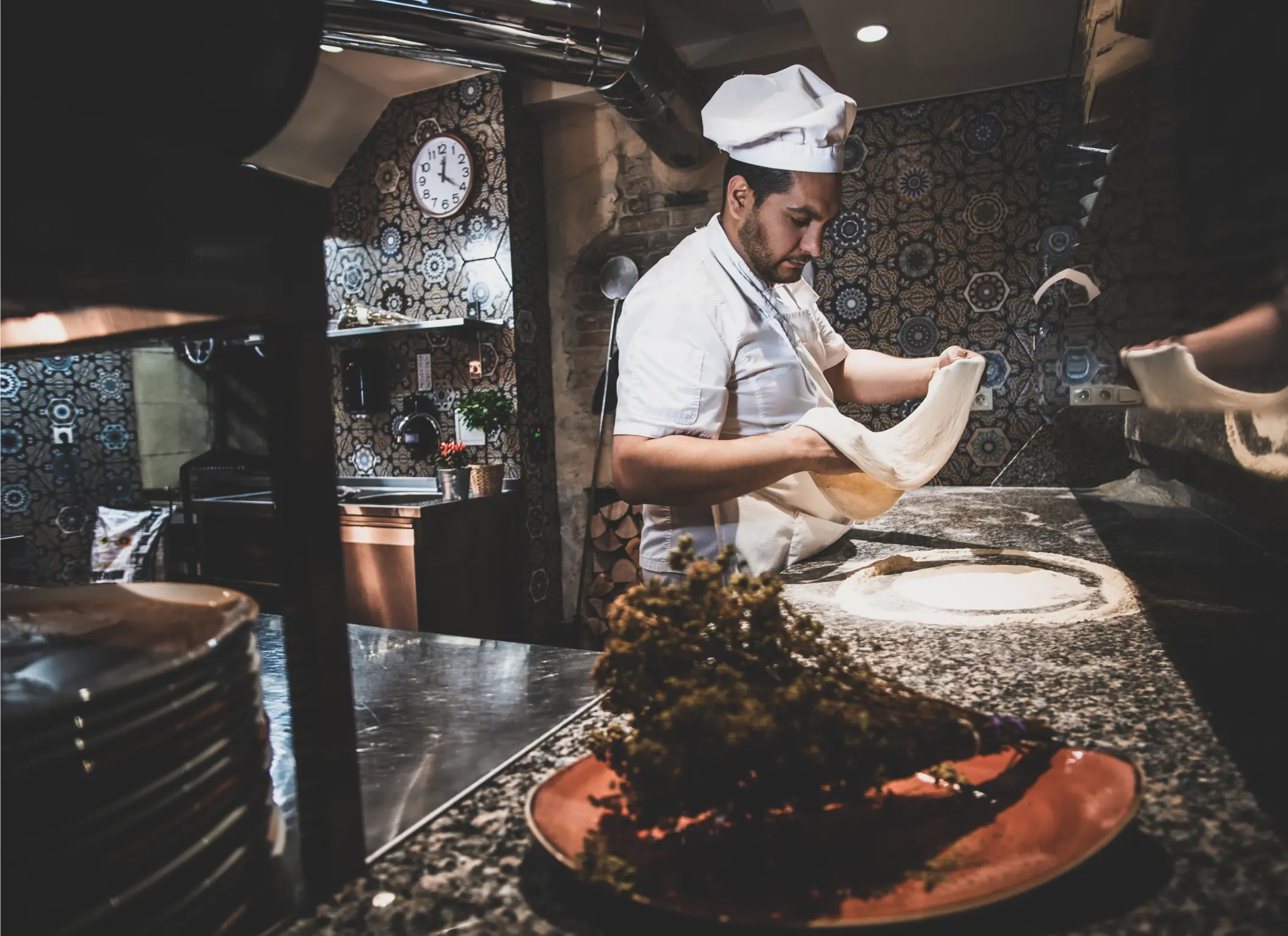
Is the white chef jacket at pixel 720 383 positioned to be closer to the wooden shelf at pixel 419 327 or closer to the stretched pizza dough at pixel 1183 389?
the stretched pizza dough at pixel 1183 389

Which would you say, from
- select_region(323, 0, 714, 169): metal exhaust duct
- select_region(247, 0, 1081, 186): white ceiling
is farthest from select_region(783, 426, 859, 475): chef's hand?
select_region(247, 0, 1081, 186): white ceiling

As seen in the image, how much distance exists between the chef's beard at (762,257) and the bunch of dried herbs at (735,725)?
1537 millimetres

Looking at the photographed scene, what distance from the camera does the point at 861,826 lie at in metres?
0.50

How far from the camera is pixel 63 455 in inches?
189

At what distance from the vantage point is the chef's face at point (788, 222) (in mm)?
1824

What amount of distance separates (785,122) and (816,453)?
87 centimetres

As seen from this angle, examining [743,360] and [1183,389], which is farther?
[743,360]

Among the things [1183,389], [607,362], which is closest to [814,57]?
[607,362]

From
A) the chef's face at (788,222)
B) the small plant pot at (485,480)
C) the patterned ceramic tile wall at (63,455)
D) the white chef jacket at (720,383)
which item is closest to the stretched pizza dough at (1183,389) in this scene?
the white chef jacket at (720,383)

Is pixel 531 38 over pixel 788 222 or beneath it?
over

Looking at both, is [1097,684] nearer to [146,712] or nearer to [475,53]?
[146,712]

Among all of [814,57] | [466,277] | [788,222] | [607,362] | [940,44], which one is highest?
[814,57]

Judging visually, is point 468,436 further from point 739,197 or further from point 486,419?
point 739,197

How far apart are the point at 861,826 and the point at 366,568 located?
370cm
